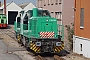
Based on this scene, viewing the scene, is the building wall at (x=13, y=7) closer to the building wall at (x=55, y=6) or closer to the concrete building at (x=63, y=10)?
the building wall at (x=55, y=6)

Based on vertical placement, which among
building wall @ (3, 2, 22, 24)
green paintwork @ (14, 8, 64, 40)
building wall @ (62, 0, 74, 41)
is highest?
building wall @ (3, 2, 22, 24)

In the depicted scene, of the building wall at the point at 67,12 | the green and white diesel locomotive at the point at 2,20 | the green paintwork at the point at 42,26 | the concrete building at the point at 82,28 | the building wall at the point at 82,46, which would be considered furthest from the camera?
the green and white diesel locomotive at the point at 2,20

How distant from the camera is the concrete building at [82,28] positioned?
17.5 m

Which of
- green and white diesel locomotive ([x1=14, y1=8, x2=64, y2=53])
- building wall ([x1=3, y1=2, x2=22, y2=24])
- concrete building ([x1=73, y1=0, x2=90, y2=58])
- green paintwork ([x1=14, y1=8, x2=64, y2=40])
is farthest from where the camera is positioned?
building wall ([x1=3, y1=2, x2=22, y2=24])

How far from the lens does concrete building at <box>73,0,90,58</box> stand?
1753 cm

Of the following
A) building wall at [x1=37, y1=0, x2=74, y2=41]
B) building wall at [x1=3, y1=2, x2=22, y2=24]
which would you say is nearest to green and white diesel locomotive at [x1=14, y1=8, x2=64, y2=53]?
building wall at [x1=37, y1=0, x2=74, y2=41]

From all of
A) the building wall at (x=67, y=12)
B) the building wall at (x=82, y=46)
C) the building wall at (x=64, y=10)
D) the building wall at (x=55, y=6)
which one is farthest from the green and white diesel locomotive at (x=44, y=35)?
the building wall at (x=55, y=6)

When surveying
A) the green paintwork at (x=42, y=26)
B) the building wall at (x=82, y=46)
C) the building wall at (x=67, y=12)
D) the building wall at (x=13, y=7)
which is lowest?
the building wall at (x=82, y=46)

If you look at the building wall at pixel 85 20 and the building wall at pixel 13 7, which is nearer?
the building wall at pixel 85 20

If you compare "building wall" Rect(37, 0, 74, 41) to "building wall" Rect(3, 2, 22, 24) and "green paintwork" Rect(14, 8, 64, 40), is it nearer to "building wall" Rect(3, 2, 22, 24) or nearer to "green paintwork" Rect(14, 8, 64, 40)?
"green paintwork" Rect(14, 8, 64, 40)

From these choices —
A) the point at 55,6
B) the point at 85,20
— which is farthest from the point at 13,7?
the point at 85,20

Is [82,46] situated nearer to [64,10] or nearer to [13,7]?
[64,10]

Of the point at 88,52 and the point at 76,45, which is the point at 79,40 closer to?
the point at 76,45

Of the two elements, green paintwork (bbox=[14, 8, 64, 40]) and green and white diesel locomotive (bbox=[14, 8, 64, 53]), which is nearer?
green and white diesel locomotive (bbox=[14, 8, 64, 53])
